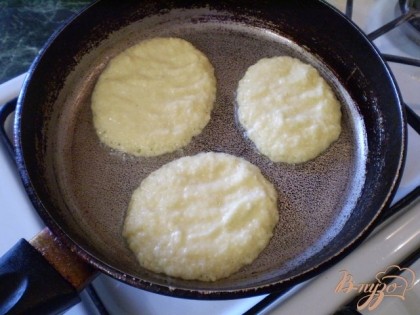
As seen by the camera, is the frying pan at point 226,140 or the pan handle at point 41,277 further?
the frying pan at point 226,140

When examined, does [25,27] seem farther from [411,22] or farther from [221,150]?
[411,22]

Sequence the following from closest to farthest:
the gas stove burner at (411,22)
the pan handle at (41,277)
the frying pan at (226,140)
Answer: the pan handle at (41,277) → the frying pan at (226,140) → the gas stove burner at (411,22)

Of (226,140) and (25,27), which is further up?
(25,27)

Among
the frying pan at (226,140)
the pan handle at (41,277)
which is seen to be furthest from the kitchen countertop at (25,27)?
the pan handle at (41,277)

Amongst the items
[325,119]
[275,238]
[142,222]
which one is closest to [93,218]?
[142,222]

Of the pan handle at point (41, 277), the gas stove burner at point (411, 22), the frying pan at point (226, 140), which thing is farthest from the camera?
the gas stove burner at point (411, 22)

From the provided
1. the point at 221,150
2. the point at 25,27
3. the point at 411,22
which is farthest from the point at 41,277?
the point at 411,22

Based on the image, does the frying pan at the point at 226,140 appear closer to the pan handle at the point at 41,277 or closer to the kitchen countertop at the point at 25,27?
the pan handle at the point at 41,277

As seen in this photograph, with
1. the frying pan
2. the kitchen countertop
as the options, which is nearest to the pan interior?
the frying pan
